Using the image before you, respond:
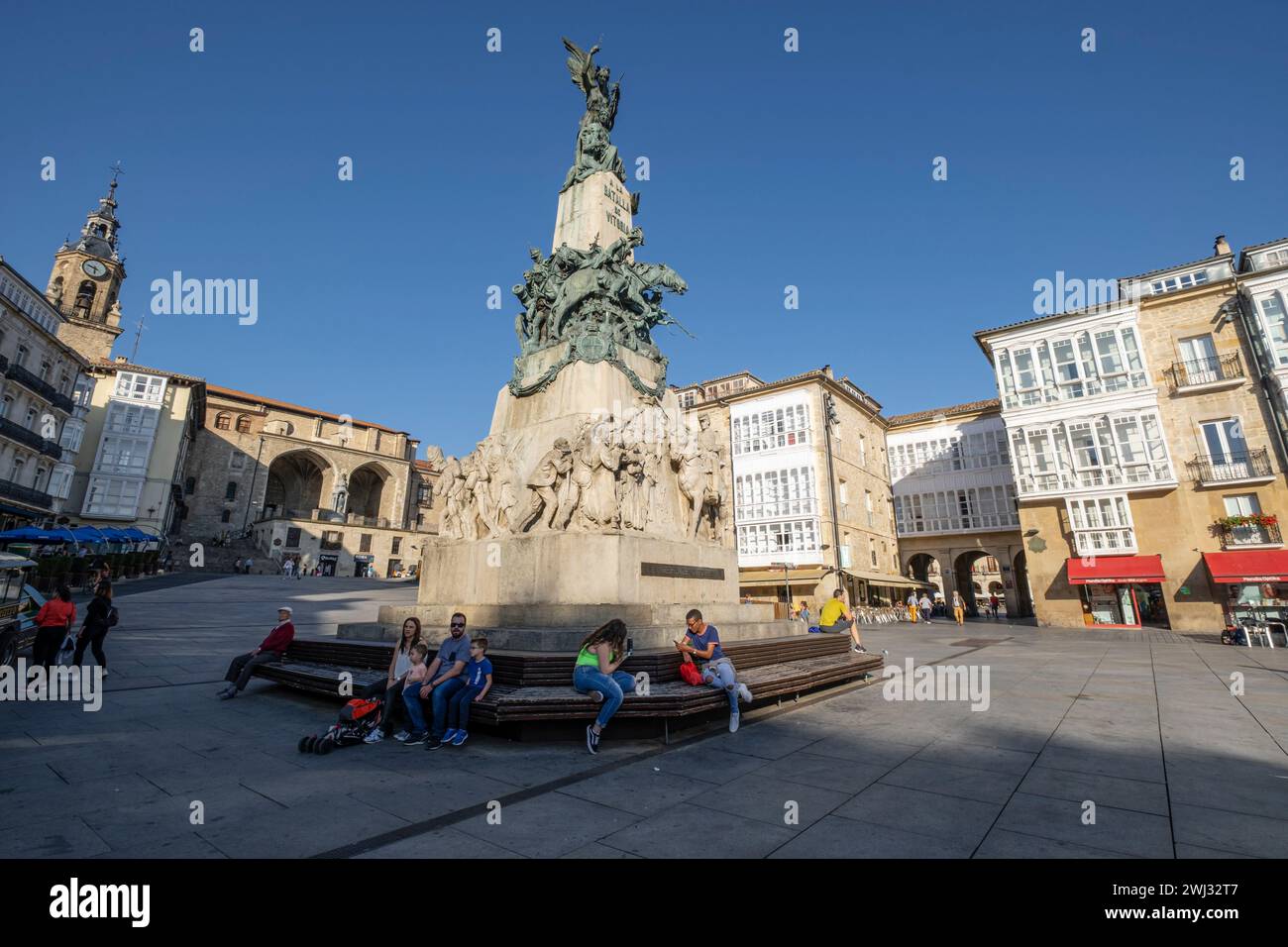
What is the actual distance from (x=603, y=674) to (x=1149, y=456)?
101ft

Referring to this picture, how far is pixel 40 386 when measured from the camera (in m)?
36.2

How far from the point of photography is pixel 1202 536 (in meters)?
24.4

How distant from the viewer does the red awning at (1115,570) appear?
2469 cm

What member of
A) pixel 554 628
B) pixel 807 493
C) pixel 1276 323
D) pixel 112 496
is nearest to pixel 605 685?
pixel 554 628

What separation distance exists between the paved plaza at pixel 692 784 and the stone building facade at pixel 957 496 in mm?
31496

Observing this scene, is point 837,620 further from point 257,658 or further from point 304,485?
point 304,485

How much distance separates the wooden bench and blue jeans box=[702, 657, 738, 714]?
98mm

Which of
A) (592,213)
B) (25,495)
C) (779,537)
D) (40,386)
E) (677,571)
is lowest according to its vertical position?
(677,571)

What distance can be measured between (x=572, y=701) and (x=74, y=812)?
3.50 metres

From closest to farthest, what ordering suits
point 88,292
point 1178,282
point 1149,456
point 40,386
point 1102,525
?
point 1149,456
point 1102,525
point 1178,282
point 40,386
point 88,292

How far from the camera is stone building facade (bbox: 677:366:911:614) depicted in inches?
1321

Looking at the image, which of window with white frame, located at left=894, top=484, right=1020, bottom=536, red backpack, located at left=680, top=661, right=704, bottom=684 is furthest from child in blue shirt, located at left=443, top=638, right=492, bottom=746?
window with white frame, located at left=894, top=484, right=1020, bottom=536

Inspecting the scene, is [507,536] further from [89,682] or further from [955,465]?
[955,465]
